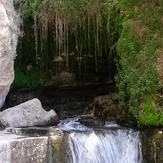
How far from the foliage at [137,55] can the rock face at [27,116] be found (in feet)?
4.87

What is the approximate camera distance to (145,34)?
8289mm

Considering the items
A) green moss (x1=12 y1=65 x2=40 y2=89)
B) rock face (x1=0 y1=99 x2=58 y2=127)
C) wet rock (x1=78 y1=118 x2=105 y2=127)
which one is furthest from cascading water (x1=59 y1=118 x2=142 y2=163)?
green moss (x1=12 y1=65 x2=40 y2=89)

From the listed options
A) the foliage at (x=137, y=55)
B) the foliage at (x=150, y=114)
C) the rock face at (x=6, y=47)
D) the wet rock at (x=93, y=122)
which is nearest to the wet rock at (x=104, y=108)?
the wet rock at (x=93, y=122)

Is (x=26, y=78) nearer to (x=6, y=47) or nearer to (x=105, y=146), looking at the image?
(x=6, y=47)

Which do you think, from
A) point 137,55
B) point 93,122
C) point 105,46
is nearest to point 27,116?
point 93,122

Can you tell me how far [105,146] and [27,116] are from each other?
205cm

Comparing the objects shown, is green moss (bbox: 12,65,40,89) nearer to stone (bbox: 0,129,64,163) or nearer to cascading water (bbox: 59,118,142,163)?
cascading water (bbox: 59,118,142,163)

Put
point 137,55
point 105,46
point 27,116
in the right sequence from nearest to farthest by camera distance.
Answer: point 137,55 < point 27,116 < point 105,46

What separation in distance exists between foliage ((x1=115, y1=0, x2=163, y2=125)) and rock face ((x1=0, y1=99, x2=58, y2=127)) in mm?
1485

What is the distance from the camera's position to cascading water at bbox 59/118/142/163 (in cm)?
714

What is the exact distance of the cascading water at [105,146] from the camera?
23.4ft

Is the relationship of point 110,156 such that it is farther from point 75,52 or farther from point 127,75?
point 75,52

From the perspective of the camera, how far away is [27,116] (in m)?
8.80

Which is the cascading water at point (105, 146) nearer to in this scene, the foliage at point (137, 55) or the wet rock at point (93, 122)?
the foliage at point (137, 55)
